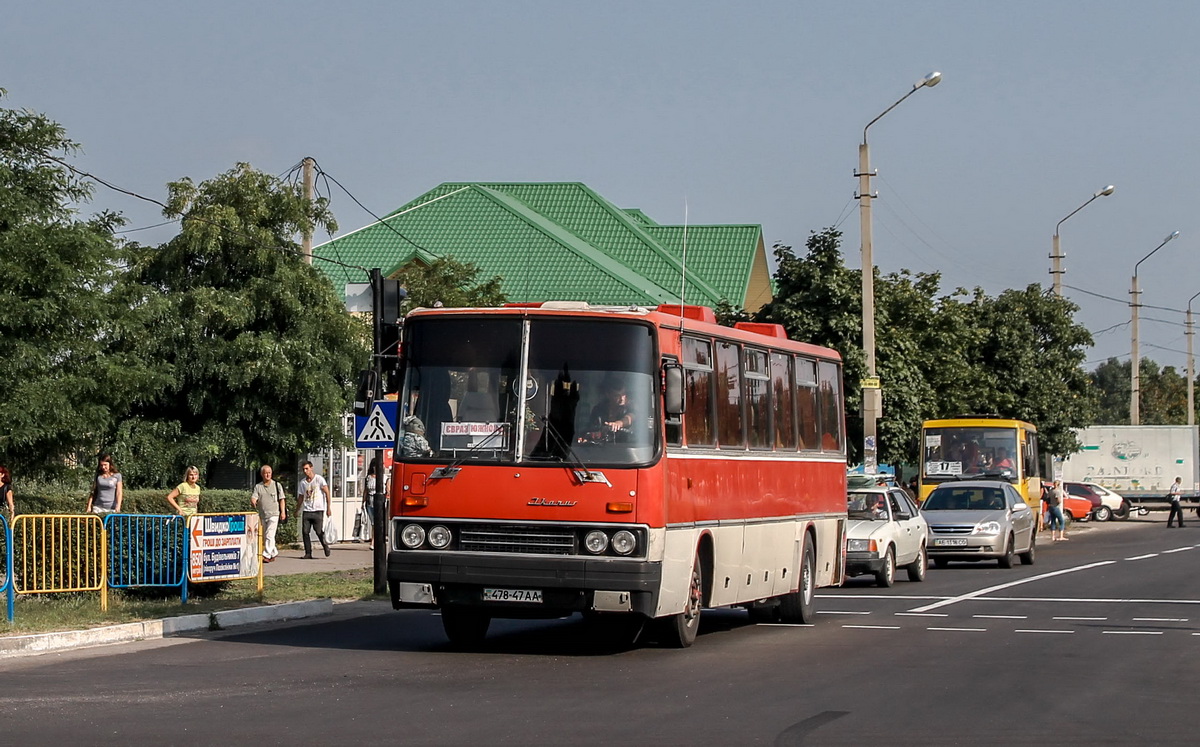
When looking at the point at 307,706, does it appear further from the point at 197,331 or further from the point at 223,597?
the point at 197,331

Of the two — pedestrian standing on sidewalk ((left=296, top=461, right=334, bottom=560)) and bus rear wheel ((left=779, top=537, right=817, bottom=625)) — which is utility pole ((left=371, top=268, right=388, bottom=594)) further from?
pedestrian standing on sidewalk ((left=296, top=461, right=334, bottom=560))

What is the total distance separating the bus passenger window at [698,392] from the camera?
15070 millimetres

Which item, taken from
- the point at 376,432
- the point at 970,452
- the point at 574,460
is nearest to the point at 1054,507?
the point at 970,452

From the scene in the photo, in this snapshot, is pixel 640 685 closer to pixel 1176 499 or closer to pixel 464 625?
pixel 464 625

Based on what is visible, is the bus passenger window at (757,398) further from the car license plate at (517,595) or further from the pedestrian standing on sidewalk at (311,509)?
the pedestrian standing on sidewalk at (311,509)

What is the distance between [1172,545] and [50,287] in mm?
29238

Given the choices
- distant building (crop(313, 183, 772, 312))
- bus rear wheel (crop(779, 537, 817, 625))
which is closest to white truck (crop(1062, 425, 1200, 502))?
distant building (crop(313, 183, 772, 312))

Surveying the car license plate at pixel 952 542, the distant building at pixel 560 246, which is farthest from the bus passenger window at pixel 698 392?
the distant building at pixel 560 246

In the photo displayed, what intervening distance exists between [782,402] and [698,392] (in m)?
2.95

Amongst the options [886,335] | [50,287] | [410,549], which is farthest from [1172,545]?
[410,549]

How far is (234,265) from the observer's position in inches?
1212

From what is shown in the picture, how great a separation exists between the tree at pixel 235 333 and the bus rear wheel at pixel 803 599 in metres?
13.6

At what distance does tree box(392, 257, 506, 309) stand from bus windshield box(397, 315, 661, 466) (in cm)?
2623

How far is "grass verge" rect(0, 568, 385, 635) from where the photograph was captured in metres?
16.1
